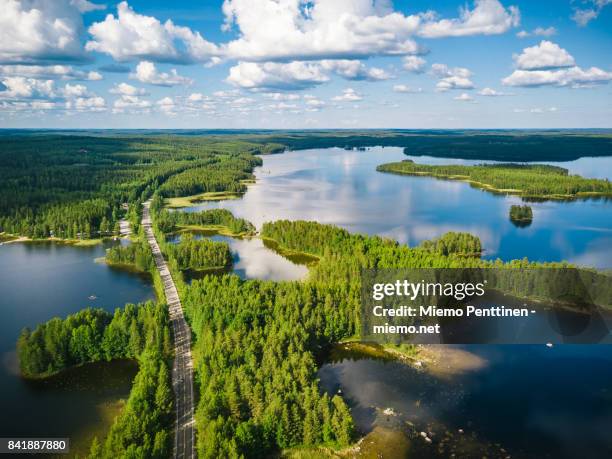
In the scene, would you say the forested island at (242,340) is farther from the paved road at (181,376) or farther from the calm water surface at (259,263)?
the calm water surface at (259,263)

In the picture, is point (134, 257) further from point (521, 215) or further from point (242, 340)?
point (521, 215)

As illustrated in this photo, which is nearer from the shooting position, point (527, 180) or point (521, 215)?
point (521, 215)

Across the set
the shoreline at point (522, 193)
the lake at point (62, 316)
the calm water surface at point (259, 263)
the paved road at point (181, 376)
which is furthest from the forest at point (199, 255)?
the shoreline at point (522, 193)

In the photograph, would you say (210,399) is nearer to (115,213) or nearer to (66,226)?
(66,226)

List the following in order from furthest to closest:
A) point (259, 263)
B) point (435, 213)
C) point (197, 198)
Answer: point (197, 198)
point (435, 213)
point (259, 263)

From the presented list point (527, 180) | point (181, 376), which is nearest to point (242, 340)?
point (181, 376)

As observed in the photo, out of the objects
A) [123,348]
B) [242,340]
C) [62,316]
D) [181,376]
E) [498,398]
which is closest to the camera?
[498,398]
